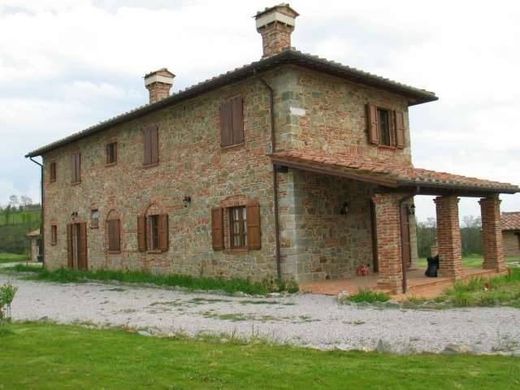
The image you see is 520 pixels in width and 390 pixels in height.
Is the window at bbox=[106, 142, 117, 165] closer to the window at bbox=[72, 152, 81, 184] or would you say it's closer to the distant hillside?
the window at bbox=[72, 152, 81, 184]

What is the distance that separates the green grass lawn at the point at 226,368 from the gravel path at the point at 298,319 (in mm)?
744

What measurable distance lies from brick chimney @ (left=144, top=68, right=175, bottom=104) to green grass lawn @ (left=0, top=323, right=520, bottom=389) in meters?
14.5

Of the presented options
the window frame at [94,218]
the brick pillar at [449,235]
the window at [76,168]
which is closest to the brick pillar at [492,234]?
the brick pillar at [449,235]

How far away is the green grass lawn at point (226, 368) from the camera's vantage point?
5.14 metres

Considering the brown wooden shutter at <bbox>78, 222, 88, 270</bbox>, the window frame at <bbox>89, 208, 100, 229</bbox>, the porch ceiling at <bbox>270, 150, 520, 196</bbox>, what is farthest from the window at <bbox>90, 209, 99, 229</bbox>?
the porch ceiling at <bbox>270, 150, 520, 196</bbox>

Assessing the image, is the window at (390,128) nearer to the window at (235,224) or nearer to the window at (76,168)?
the window at (235,224)

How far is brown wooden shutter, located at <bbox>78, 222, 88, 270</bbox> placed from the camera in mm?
21719

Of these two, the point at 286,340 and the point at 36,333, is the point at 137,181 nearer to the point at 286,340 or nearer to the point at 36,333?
the point at 36,333

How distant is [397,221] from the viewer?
11672 millimetres

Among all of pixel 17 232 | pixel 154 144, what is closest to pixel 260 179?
pixel 154 144

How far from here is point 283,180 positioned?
13.4 m

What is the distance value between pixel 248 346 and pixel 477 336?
118 inches

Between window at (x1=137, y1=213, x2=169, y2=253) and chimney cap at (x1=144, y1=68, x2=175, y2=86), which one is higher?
chimney cap at (x1=144, y1=68, x2=175, y2=86)

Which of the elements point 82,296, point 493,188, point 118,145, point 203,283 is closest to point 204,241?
point 203,283
